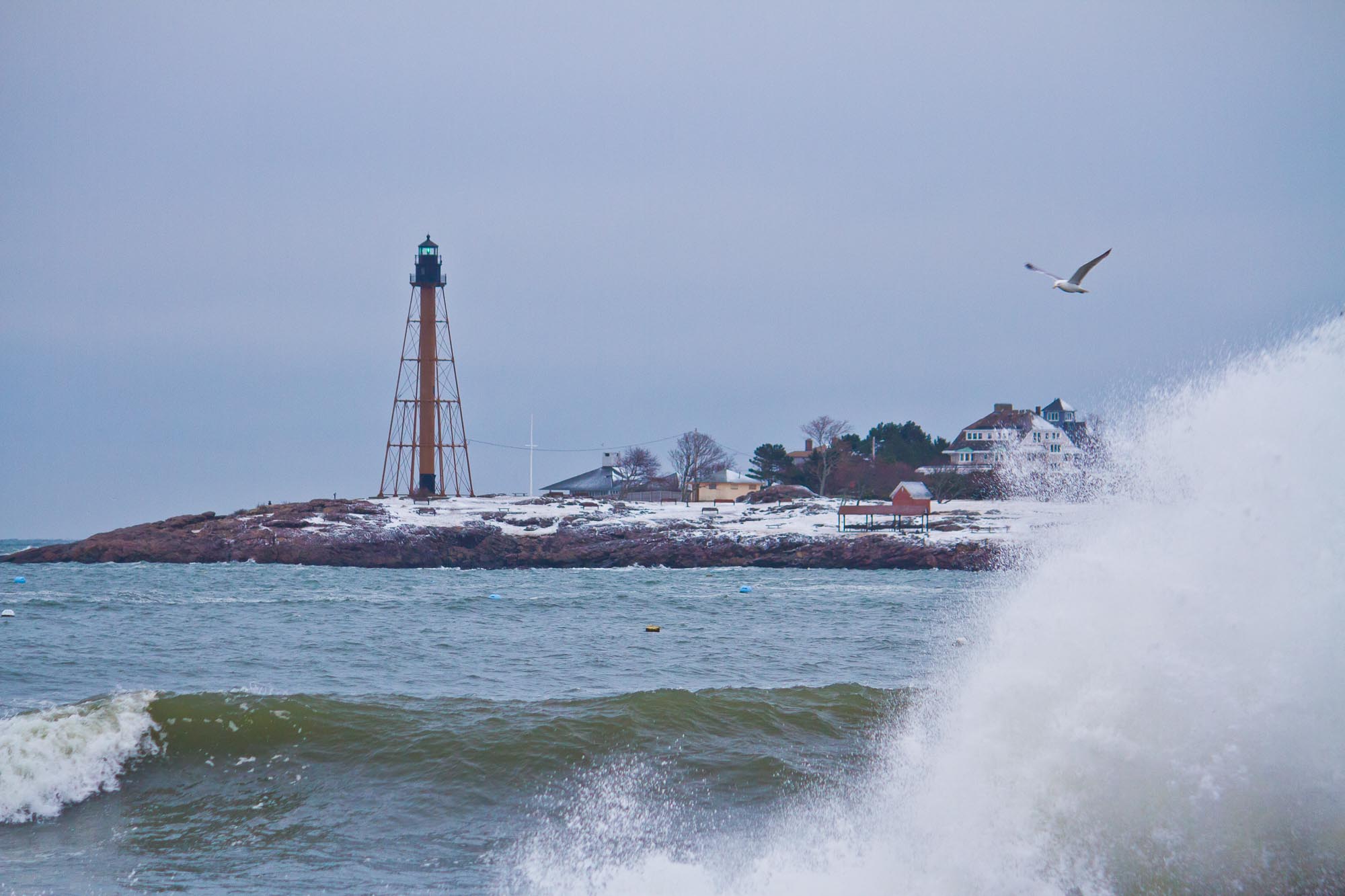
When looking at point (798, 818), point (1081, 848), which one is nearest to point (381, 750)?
point (798, 818)

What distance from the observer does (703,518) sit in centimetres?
6656

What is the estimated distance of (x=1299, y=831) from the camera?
8.33 metres

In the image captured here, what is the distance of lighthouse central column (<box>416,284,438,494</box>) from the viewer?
67125mm

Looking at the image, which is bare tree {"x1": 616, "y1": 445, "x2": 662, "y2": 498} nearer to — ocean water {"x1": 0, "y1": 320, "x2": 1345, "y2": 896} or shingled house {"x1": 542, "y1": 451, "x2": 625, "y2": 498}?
shingled house {"x1": 542, "y1": 451, "x2": 625, "y2": 498}

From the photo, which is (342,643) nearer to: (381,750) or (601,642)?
(601,642)

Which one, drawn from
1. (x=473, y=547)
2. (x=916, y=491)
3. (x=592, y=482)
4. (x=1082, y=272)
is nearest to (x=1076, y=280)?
(x=1082, y=272)

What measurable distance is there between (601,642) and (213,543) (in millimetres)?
46769

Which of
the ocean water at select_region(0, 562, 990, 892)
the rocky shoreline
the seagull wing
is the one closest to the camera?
the ocean water at select_region(0, 562, 990, 892)

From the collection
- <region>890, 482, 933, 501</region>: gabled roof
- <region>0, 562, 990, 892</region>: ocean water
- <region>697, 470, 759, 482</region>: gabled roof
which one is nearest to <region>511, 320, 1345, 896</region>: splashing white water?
<region>0, 562, 990, 892</region>: ocean water

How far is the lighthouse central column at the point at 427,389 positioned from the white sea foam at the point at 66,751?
54.5m

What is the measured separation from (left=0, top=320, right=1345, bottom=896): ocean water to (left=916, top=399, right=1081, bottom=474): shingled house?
60672 mm

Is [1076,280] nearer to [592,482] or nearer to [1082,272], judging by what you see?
[1082,272]

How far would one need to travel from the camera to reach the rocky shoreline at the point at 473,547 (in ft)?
191

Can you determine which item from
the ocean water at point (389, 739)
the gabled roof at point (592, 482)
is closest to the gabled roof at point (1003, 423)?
the gabled roof at point (592, 482)
